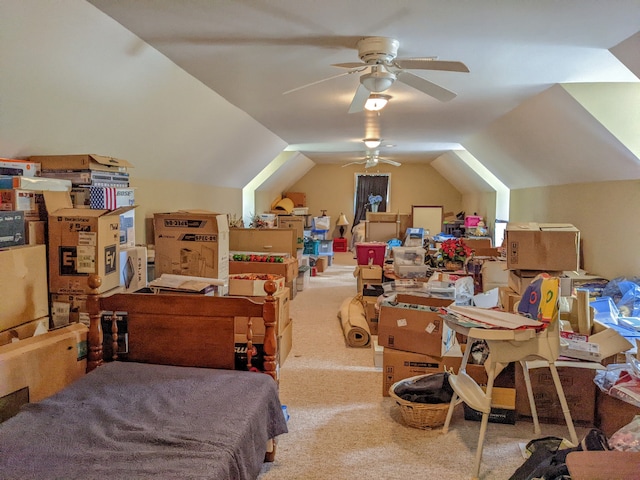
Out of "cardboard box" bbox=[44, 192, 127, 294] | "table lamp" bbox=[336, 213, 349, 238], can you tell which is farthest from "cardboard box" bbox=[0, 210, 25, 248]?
"table lamp" bbox=[336, 213, 349, 238]

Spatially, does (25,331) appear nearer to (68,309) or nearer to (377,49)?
(68,309)

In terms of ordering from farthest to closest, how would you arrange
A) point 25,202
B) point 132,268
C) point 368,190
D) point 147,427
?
point 368,190 < point 132,268 < point 25,202 < point 147,427

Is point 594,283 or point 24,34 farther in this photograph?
point 594,283

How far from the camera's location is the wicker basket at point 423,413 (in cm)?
A: 270

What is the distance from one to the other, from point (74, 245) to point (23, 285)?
32 cm

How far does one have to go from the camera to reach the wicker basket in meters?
2.70

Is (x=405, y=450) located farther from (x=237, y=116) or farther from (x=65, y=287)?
(x=237, y=116)

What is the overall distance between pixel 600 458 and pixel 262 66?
3055 millimetres

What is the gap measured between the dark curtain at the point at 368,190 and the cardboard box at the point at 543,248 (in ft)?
28.6

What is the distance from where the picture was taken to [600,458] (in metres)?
1.51

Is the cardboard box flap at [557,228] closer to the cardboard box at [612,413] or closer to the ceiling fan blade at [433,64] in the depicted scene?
the cardboard box at [612,413]

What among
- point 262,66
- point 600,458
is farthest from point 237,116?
point 600,458

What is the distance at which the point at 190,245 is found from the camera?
3.83m

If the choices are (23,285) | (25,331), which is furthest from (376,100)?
(25,331)
